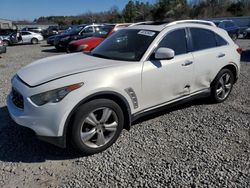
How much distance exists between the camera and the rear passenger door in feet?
15.2

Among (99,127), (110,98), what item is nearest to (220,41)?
(110,98)

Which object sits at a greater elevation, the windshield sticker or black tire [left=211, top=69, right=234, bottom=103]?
the windshield sticker

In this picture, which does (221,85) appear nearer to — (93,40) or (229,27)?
(93,40)

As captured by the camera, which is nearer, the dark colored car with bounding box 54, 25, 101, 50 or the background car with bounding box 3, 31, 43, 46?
the dark colored car with bounding box 54, 25, 101, 50

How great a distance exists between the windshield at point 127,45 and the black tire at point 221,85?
5.51ft

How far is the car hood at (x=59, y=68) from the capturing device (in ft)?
11.3

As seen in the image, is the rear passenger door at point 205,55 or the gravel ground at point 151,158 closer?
the gravel ground at point 151,158

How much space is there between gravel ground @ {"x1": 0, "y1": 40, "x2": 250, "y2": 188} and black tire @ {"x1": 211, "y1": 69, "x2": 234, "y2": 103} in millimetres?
554

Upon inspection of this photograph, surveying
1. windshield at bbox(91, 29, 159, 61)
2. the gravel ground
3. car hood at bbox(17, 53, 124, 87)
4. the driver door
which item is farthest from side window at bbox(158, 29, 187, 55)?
the gravel ground

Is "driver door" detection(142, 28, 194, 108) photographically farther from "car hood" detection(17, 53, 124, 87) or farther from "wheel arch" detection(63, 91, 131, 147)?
"car hood" detection(17, 53, 124, 87)

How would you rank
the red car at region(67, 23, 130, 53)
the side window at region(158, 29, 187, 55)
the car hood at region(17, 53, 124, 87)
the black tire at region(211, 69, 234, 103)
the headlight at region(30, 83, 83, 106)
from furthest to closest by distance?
the red car at region(67, 23, 130, 53)
the black tire at region(211, 69, 234, 103)
the side window at region(158, 29, 187, 55)
the car hood at region(17, 53, 124, 87)
the headlight at region(30, 83, 83, 106)

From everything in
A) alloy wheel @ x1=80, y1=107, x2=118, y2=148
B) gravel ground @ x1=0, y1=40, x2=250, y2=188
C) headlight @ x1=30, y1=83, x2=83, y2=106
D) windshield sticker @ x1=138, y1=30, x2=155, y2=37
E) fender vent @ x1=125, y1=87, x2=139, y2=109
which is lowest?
gravel ground @ x1=0, y1=40, x2=250, y2=188

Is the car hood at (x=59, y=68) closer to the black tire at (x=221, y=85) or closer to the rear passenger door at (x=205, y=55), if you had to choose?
the rear passenger door at (x=205, y=55)

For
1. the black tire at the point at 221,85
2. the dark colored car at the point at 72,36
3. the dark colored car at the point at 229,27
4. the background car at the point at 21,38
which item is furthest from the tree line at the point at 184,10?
the black tire at the point at 221,85
